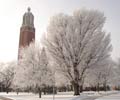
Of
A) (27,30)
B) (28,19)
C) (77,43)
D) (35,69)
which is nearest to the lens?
(77,43)

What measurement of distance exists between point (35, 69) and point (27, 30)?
77685mm

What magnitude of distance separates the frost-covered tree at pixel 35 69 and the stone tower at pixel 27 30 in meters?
70.5

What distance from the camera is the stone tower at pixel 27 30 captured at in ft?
357

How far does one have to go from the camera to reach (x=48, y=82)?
3591 centimetres

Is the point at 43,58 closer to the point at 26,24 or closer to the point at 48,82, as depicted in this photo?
the point at 48,82

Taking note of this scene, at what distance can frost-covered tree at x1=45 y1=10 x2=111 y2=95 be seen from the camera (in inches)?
1236

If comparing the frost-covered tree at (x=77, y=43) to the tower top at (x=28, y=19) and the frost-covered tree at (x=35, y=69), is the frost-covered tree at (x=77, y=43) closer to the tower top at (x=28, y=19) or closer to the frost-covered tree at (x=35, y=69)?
the frost-covered tree at (x=35, y=69)

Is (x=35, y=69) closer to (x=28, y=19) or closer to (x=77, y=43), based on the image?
(x=77, y=43)

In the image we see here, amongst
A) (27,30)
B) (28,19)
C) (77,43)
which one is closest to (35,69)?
(77,43)

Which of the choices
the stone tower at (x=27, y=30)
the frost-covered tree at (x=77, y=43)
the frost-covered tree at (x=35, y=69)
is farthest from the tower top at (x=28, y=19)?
the frost-covered tree at (x=77, y=43)

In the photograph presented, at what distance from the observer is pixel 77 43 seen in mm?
31469

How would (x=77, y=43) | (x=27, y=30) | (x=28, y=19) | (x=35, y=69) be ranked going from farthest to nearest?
(x=28, y=19), (x=27, y=30), (x=35, y=69), (x=77, y=43)

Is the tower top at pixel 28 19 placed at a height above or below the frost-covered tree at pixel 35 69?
above

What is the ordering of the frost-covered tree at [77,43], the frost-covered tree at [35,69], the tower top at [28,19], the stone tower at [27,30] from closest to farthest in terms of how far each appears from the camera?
the frost-covered tree at [77,43] → the frost-covered tree at [35,69] → the stone tower at [27,30] → the tower top at [28,19]
